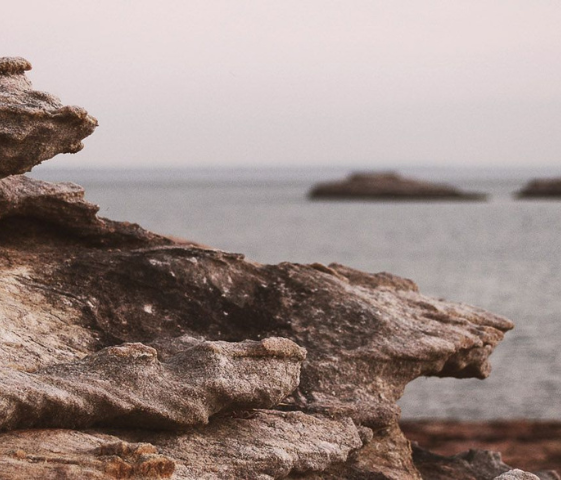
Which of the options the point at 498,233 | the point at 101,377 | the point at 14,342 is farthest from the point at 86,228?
the point at 498,233

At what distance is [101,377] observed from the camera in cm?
762

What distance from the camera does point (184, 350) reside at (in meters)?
8.42

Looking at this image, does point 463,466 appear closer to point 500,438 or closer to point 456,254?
point 500,438

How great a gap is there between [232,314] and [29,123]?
309cm

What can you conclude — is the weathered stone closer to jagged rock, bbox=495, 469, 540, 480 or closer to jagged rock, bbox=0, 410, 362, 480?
jagged rock, bbox=0, 410, 362, 480

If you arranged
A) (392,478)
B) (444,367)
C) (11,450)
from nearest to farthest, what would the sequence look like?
(11,450)
(392,478)
(444,367)

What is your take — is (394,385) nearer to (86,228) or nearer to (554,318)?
(86,228)

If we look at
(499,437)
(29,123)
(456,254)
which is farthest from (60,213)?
(456,254)

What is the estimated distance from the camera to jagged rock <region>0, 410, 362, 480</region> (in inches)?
264

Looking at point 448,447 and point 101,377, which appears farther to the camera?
point 448,447

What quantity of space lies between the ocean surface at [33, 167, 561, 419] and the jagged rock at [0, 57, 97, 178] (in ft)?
17.0

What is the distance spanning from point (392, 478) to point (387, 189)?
623 ft

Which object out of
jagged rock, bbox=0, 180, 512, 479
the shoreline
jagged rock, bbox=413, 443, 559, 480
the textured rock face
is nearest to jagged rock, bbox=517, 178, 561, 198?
the shoreline

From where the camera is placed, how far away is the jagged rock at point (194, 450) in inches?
264
